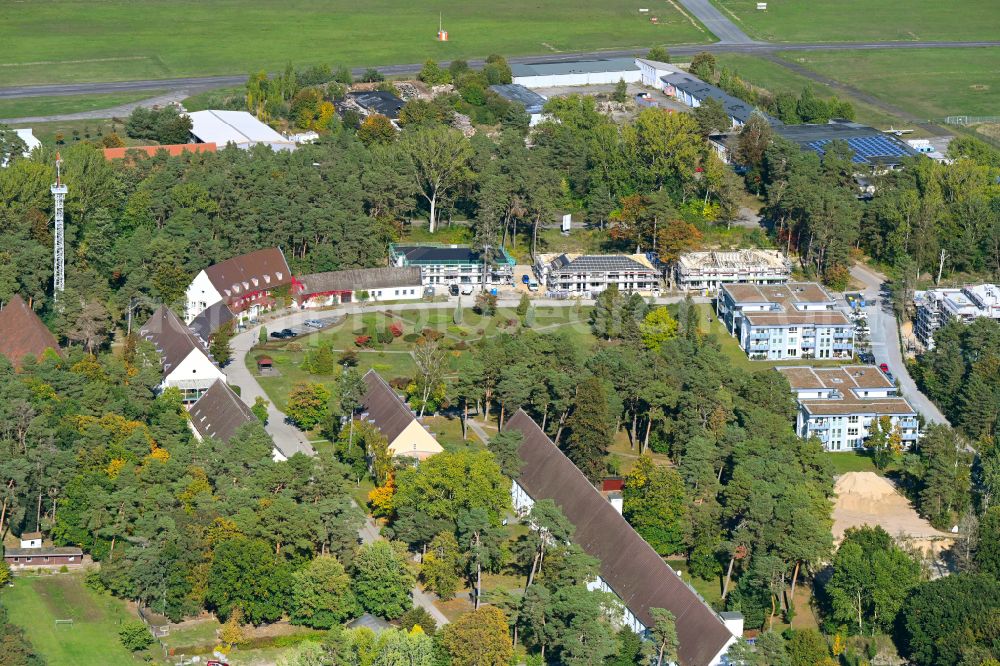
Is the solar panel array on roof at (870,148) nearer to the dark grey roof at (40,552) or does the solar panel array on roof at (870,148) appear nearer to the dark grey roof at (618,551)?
the dark grey roof at (618,551)

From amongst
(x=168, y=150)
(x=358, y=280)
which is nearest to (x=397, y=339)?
(x=358, y=280)

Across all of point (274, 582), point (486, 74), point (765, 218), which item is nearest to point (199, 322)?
point (274, 582)

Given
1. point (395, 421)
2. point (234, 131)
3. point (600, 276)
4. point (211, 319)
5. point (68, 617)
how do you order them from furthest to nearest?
point (234, 131) → point (600, 276) → point (211, 319) → point (395, 421) → point (68, 617)

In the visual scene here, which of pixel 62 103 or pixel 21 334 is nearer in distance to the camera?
pixel 21 334

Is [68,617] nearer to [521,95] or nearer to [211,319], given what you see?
[211,319]

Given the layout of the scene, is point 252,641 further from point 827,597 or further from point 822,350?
point 822,350

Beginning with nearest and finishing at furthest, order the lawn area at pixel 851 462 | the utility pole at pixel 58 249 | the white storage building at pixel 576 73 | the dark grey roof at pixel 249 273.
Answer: the lawn area at pixel 851 462 < the utility pole at pixel 58 249 < the dark grey roof at pixel 249 273 < the white storage building at pixel 576 73

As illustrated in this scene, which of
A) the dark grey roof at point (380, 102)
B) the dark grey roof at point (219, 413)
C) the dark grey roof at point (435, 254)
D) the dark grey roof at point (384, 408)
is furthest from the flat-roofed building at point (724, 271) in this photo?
the dark grey roof at point (219, 413)
